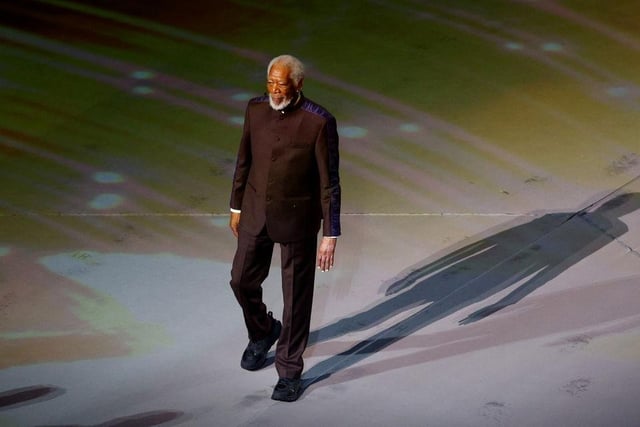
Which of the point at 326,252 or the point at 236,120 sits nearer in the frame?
the point at 326,252

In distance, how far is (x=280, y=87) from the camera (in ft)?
13.5

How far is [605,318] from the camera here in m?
4.78

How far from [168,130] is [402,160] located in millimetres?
1133

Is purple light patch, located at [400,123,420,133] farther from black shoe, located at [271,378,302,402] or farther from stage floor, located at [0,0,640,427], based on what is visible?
black shoe, located at [271,378,302,402]

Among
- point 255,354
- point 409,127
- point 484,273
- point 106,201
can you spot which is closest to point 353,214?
point 484,273

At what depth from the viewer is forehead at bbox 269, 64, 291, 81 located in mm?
4059

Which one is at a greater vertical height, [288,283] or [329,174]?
[329,174]

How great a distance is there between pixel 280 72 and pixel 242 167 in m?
0.43

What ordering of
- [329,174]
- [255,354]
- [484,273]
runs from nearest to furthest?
[329,174], [255,354], [484,273]

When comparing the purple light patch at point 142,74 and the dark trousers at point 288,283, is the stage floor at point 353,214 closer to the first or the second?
the purple light patch at point 142,74

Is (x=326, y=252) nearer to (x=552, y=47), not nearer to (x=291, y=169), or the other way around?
→ (x=291, y=169)

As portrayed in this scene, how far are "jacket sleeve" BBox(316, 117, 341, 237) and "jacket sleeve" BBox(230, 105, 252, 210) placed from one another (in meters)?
0.25

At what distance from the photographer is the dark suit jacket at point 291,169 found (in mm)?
4203

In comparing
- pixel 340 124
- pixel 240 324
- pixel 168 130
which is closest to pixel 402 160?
pixel 340 124
